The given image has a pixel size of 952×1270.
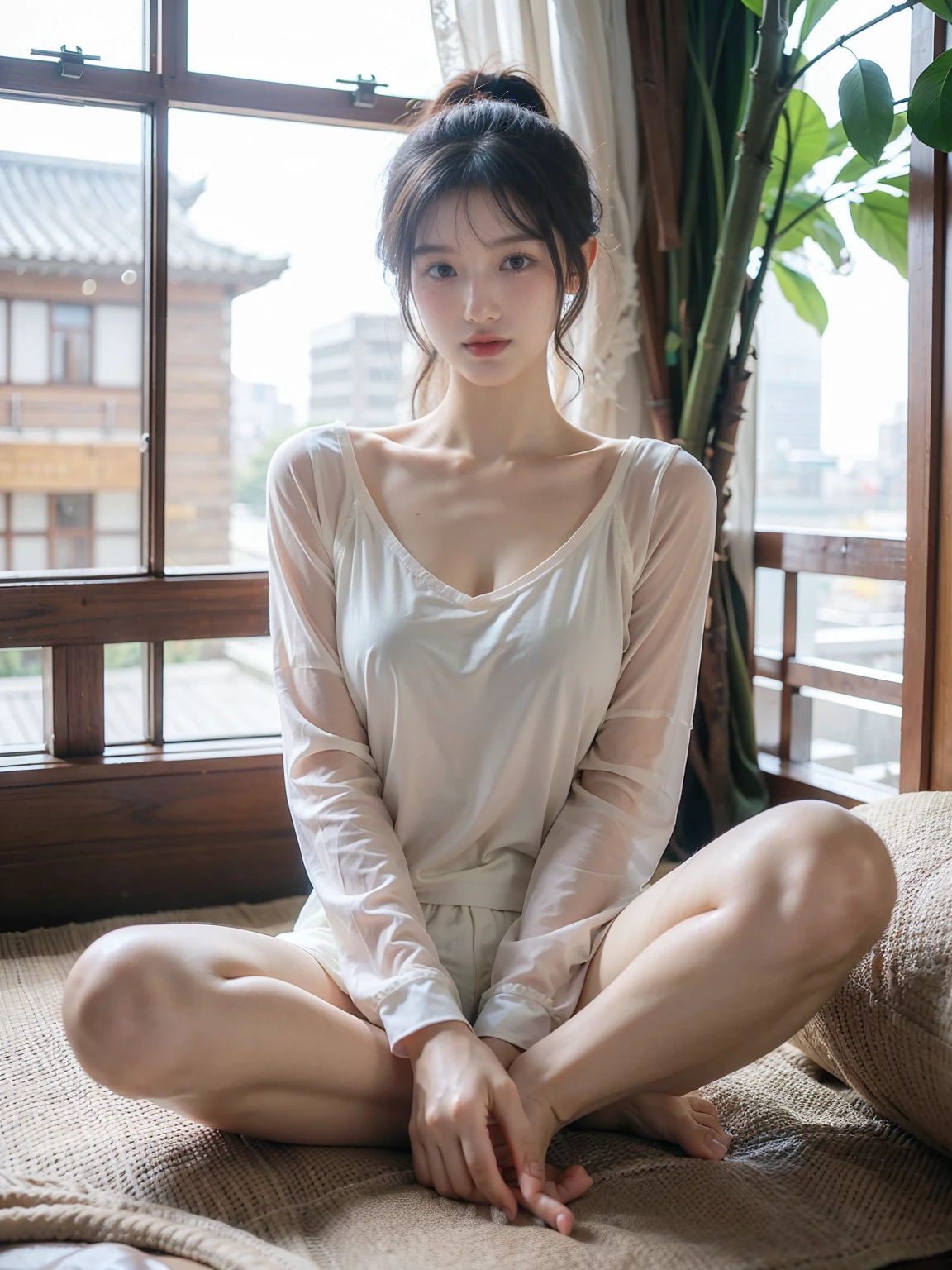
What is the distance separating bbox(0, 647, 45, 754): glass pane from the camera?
2.00 metres

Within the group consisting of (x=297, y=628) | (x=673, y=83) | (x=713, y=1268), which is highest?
(x=673, y=83)

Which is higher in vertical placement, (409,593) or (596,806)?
(409,593)

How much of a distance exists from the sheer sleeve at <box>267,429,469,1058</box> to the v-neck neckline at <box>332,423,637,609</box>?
2 centimetres

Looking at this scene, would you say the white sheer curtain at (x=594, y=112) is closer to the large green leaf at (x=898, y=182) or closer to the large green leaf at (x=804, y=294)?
the large green leaf at (x=804, y=294)

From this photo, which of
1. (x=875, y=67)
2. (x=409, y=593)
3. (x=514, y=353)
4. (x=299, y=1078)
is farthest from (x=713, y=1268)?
(x=875, y=67)

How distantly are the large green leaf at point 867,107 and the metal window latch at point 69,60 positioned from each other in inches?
46.3

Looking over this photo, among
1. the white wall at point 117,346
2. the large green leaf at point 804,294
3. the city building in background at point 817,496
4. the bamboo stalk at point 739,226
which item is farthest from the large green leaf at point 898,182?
the white wall at point 117,346

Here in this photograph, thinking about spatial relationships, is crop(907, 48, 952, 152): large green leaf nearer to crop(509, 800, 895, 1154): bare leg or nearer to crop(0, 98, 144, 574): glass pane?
crop(509, 800, 895, 1154): bare leg

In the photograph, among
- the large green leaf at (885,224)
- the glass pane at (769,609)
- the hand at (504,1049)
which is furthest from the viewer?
the glass pane at (769,609)

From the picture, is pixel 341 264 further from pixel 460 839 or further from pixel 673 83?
pixel 460 839

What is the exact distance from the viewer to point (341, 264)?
221 centimetres

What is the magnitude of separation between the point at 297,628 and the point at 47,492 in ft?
2.54

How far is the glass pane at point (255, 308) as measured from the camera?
81.8 inches

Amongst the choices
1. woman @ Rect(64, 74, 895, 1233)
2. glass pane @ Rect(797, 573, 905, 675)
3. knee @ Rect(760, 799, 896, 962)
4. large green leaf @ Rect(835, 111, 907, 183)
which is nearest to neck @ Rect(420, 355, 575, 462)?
woman @ Rect(64, 74, 895, 1233)
